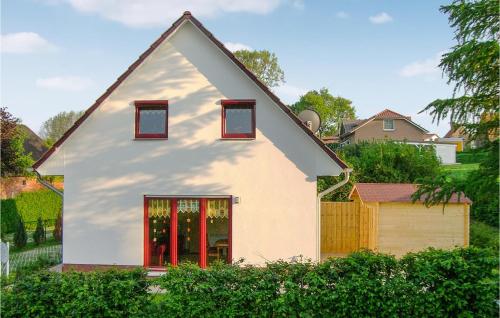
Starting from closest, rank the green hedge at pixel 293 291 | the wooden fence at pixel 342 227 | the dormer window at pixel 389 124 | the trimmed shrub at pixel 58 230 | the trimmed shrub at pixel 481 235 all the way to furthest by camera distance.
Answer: the green hedge at pixel 293 291, the trimmed shrub at pixel 481 235, the wooden fence at pixel 342 227, the trimmed shrub at pixel 58 230, the dormer window at pixel 389 124

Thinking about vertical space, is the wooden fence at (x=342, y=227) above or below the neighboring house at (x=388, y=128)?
below

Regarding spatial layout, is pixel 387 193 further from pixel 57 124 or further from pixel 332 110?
pixel 57 124

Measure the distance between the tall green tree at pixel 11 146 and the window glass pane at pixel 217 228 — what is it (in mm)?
20173

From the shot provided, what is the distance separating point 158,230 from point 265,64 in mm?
40817

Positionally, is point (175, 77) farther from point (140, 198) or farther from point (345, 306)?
point (345, 306)

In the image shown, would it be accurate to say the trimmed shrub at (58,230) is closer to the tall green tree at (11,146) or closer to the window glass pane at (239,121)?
the tall green tree at (11,146)

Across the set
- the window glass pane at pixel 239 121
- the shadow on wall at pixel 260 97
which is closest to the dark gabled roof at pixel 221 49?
the shadow on wall at pixel 260 97

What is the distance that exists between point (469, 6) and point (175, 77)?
8040mm

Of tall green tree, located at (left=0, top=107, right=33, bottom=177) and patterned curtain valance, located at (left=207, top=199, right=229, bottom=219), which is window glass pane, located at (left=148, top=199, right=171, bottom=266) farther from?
tall green tree, located at (left=0, top=107, right=33, bottom=177)

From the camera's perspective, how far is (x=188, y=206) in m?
12.3

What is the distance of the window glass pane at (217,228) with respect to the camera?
40.2 feet

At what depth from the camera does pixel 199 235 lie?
12320mm

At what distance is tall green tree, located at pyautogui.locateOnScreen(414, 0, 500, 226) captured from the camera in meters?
7.30

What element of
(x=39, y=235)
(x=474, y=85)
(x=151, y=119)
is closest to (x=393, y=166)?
(x=151, y=119)
